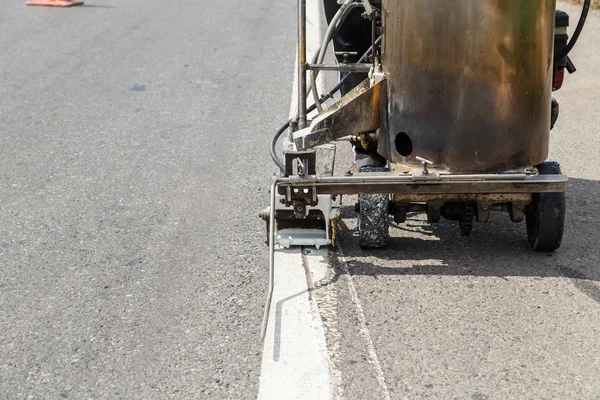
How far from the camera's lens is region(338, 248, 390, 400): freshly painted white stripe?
11.8 feet

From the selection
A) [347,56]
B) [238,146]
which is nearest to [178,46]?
[238,146]

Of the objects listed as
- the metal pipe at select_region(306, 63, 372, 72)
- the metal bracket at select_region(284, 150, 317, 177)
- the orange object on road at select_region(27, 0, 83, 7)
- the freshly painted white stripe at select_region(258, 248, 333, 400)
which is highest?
the metal pipe at select_region(306, 63, 372, 72)

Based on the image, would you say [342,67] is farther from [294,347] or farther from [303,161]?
[294,347]

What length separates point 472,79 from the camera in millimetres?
4449

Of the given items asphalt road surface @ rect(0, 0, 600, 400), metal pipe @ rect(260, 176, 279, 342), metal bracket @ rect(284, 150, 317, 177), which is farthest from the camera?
metal bracket @ rect(284, 150, 317, 177)

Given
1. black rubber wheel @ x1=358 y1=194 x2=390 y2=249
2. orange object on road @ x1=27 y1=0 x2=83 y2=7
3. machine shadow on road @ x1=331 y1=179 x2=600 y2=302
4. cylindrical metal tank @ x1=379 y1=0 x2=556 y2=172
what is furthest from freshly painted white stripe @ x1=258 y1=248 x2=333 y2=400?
orange object on road @ x1=27 y1=0 x2=83 y2=7

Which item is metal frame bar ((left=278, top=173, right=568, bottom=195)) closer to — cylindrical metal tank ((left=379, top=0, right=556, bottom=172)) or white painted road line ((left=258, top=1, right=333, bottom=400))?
cylindrical metal tank ((left=379, top=0, right=556, bottom=172))

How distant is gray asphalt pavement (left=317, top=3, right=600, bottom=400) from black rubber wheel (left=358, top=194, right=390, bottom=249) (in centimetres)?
12

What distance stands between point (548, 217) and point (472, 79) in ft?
2.82

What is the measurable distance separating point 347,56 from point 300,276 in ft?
5.07

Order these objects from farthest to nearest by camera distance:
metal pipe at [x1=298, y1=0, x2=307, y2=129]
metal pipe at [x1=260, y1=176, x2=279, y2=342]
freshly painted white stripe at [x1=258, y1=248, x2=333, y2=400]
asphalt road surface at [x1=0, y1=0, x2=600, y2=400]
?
metal pipe at [x1=298, y1=0, x2=307, y2=129], metal pipe at [x1=260, y1=176, x2=279, y2=342], asphalt road surface at [x1=0, y1=0, x2=600, y2=400], freshly painted white stripe at [x1=258, y1=248, x2=333, y2=400]

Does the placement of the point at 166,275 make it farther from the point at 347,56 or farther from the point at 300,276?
the point at 347,56

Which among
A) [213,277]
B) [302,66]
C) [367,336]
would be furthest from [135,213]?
[367,336]

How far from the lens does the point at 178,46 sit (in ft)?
36.5
